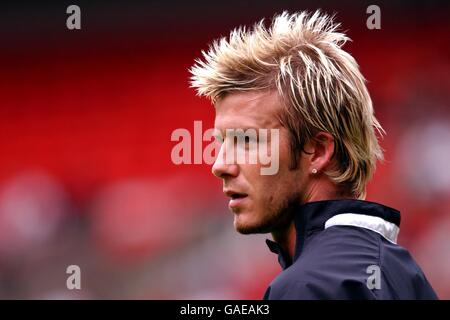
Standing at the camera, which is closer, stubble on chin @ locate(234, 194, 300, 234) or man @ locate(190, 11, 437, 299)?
man @ locate(190, 11, 437, 299)

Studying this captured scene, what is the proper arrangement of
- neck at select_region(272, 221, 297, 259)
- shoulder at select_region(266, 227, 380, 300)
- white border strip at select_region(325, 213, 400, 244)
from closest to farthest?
1. shoulder at select_region(266, 227, 380, 300)
2. white border strip at select_region(325, 213, 400, 244)
3. neck at select_region(272, 221, 297, 259)

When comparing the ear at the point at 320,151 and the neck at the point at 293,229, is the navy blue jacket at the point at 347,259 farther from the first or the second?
the ear at the point at 320,151

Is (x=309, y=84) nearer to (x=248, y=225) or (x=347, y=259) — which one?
(x=248, y=225)

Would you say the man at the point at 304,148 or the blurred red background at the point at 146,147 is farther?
the blurred red background at the point at 146,147

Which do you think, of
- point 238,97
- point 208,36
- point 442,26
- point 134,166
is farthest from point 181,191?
point 238,97

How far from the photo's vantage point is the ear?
2.14 metres

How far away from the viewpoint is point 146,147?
5.85m

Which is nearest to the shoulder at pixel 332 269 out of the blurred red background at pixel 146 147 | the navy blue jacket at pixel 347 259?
the navy blue jacket at pixel 347 259

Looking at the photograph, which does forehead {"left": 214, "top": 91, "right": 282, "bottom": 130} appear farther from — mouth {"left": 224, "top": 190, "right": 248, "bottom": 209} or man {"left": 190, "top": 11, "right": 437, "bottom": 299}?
mouth {"left": 224, "top": 190, "right": 248, "bottom": 209}

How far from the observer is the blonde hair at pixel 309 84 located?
2145 millimetres

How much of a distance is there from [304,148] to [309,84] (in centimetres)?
18

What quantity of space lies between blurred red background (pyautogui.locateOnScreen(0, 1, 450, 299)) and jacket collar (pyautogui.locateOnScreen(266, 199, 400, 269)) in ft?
10.2

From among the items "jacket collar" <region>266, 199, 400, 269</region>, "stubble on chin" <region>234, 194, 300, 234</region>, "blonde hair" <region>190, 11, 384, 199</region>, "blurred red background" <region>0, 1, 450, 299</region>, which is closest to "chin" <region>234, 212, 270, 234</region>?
"stubble on chin" <region>234, 194, 300, 234</region>

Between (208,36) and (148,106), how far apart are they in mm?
682
